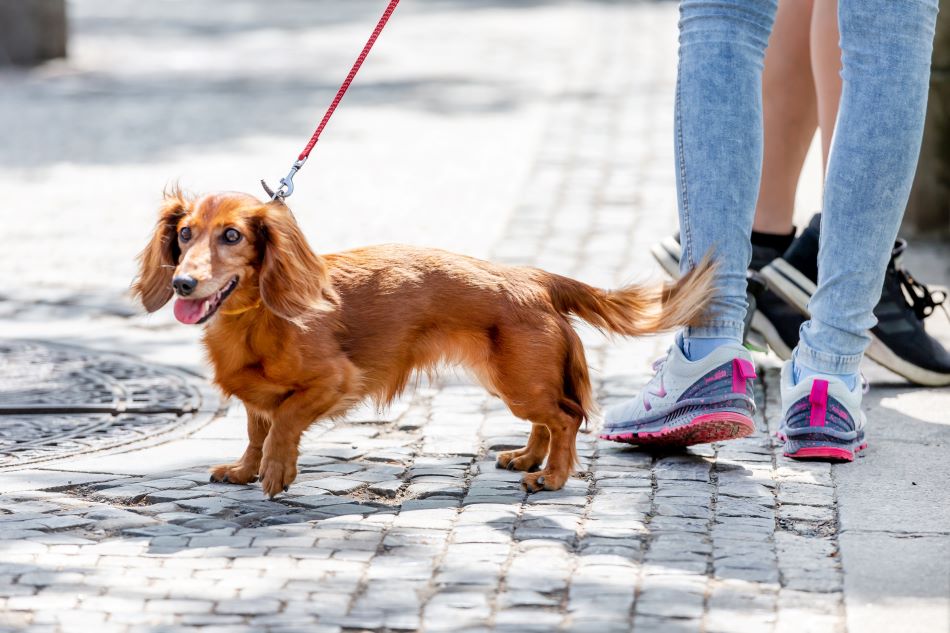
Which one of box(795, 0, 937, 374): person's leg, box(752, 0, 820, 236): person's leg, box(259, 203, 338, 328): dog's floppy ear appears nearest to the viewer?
box(259, 203, 338, 328): dog's floppy ear

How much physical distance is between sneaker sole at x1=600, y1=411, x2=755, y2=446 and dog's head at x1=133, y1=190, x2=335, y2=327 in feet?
3.13

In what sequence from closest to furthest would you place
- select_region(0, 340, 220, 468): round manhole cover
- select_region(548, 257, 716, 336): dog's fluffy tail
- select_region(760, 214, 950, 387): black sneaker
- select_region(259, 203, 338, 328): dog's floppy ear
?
1. select_region(259, 203, 338, 328): dog's floppy ear
2. select_region(548, 257, 716, 336): dog's fluffy tail
3. select_region(0, 340, 220, 468): round manhole cover
4. select_region(760, 214, 950, 387): black sneaker

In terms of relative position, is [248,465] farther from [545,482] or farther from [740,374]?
[740,374]

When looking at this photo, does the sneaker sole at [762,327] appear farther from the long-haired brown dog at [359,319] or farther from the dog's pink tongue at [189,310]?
the dog's pink tongue at [189,310]

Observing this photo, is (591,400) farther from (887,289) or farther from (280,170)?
(280,170)

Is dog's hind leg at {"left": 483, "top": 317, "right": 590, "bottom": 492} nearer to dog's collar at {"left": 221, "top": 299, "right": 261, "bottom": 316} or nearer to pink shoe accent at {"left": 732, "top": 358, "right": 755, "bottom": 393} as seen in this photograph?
pink shoe accent at {"left": 732, "top": 358, "right": 755, "bottom": 393}

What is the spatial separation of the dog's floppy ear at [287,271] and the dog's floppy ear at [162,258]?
0.25 meters

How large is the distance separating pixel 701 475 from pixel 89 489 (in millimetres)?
1582

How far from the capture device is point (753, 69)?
4.14 meters

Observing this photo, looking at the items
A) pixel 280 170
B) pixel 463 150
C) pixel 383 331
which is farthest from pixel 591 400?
pixel 463 150

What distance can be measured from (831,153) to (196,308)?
1711mm

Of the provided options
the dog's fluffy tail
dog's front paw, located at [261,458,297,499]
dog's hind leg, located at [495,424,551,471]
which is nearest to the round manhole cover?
dog's front paw, located at [261,458,297,499]

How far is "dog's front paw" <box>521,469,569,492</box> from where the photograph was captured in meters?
3.93

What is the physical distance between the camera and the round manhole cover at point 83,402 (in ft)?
14.5
